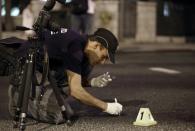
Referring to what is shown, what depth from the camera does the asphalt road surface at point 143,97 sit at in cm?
685

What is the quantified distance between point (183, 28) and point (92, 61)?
15.7 m

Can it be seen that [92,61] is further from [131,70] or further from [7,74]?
[131,70]

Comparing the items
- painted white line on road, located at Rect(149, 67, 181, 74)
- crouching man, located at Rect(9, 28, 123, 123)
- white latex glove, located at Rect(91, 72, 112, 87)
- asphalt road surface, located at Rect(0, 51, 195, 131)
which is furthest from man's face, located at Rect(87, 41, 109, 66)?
painted white line on road, located at Rect(149, 67, 181, 74)

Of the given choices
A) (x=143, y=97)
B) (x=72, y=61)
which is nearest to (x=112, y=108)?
(x=72, y=61)

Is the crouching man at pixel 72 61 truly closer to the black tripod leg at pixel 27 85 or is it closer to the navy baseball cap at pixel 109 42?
the navy baseball cap at pixel 109 42

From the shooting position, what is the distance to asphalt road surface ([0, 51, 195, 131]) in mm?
6853

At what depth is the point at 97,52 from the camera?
265 inches

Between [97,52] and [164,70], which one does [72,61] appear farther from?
[164,70]

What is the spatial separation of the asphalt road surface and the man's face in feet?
2.16

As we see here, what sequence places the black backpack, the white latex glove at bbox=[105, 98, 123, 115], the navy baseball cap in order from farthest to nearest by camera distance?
1. the black backpack
2. the white latex glove at bbox=[105, 98, 123, 115]
3. the navy baseball cap

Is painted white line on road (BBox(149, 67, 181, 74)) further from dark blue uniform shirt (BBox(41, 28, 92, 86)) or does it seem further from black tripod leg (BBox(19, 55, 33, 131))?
black tripod leg (BBox(19, 55, 33, 131))

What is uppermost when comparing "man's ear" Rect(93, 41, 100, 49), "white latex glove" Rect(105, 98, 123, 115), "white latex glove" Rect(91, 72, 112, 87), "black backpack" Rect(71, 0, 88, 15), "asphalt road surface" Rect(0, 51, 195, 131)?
"man's ear" Rect(93, 41, 100, 49)

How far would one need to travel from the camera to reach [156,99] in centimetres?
868

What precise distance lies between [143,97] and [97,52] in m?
2.26
